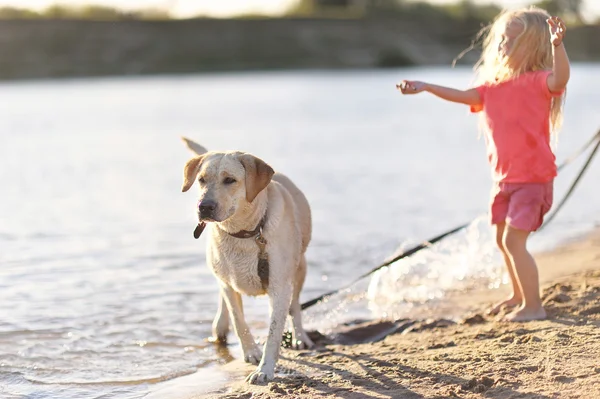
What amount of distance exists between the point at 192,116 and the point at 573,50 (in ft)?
180

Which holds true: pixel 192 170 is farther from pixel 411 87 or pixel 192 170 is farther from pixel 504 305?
pixel 504 305

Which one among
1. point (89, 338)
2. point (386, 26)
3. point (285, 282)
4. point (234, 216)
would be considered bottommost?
point (89, 338)

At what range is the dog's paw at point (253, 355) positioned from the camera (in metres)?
5.40

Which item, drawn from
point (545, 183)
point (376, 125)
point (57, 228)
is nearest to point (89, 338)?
point (545, 183)

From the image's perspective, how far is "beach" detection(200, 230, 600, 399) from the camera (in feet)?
14.1

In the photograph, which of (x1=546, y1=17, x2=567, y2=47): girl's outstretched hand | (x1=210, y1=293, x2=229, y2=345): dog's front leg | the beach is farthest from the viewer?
(x1=210, y1=293, x2=229, y2=345): dog's front leg

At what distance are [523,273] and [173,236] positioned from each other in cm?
533

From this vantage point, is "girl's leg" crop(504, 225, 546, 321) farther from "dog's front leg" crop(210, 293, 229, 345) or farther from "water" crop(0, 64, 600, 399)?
"dog's front leg" crop(210, 293, 229, 345)

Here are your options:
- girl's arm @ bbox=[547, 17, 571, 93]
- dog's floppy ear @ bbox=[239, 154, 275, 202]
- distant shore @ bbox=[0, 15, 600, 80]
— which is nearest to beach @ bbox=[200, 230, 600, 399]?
dog's floppy ear @ bbox=[239, 154, 275, 202]

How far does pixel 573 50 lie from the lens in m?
77.3

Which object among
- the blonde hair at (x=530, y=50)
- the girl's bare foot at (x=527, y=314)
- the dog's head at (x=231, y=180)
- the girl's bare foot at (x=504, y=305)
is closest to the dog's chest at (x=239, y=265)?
the dog's head at (x=231, y=180)

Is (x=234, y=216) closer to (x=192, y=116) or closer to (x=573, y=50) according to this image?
(x=192, y=116)

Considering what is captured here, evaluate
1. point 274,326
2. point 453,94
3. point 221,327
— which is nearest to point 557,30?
point 453,94

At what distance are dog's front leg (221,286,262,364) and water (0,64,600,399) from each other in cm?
24
